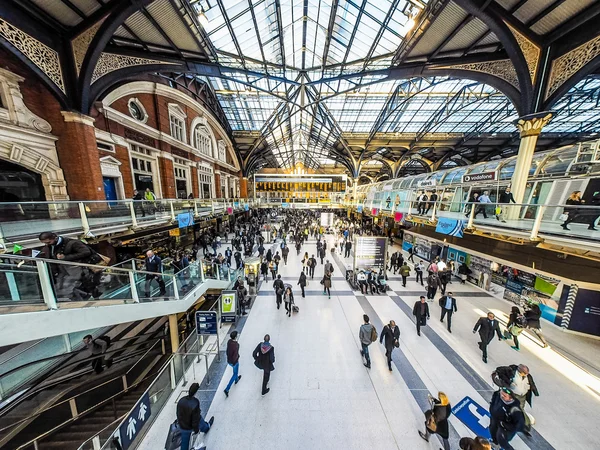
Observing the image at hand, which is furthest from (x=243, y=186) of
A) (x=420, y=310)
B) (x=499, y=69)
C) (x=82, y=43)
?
(x=420, y=310)

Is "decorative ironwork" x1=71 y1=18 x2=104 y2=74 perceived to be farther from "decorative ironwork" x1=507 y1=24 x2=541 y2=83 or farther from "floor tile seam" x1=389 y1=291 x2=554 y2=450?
"floor tile seam" x1=389 y1=291 x2=554 y2=450

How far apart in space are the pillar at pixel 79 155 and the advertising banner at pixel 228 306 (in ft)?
22.7

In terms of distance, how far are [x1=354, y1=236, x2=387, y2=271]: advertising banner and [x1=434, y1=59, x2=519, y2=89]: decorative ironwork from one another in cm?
858

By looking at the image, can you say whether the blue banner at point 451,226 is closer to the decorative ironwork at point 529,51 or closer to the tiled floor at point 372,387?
the tiled floor at point 372,387

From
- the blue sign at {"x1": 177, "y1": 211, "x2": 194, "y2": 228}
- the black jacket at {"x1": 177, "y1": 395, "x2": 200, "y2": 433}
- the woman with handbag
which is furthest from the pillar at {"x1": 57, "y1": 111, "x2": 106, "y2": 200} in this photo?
the woman with handbag

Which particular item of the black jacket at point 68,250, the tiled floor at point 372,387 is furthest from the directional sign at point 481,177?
the black jacket at point 68,250

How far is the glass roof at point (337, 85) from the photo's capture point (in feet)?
34.1

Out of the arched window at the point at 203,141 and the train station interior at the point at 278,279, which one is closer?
the train station interior at the point at 278,279

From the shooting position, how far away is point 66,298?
146 inches

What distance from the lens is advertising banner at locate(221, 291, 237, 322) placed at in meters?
6.75

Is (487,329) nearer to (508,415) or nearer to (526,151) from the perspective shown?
(508,415)

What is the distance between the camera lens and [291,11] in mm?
11234

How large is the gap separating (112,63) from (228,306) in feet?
36.7

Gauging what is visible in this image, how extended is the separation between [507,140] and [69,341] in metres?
44.1
